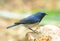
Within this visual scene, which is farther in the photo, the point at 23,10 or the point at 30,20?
the point at 23,10

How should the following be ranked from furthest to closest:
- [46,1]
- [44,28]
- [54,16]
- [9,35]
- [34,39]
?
[46,1] < [54,16] < [9,35] < [44,28] < [34,39]

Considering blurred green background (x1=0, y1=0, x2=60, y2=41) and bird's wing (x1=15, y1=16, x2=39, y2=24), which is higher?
blurred green background (x1=0, y1=0, x2=60, y2=41)

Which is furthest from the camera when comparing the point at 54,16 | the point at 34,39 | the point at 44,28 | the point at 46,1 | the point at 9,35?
the point at 46,1

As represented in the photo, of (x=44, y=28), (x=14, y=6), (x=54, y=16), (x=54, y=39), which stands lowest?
(x=54, y=39)

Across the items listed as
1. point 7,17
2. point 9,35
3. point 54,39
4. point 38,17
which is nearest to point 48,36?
point 54,39

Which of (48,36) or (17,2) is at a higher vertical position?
(17,2)

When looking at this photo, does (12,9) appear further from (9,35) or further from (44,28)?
(44,28)

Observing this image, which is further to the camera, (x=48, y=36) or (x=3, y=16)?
(x=3, y=16)

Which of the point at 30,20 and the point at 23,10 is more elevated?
the point at 23,10

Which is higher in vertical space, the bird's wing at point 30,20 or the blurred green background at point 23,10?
the blurred green background at point 23,10

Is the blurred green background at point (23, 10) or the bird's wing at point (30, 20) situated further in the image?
the blurred green background at point (23, 10)

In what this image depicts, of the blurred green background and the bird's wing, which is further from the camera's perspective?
the blurred green background
